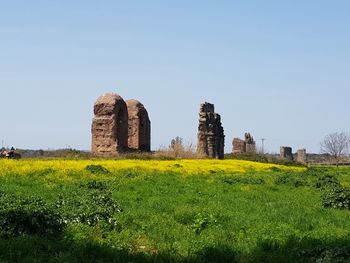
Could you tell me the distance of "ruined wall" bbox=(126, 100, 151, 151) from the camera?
2096 inches

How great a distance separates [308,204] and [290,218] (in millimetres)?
3521

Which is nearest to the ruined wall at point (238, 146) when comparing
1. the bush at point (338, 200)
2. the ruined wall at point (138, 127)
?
the ruined wall at point (138, 127)

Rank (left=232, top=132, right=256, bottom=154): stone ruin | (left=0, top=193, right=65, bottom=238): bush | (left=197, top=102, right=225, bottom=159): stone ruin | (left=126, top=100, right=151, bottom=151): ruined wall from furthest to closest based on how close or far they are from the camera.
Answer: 1. (left=232, top=132, right=256, bottom=154): stone ruin
2. (left=126, top=100, right=151, bottom=151): ruined wall
3. (left=197, top=102, right=225, bottom=159): stone ruin
4. (left=0, top=193, right=65, bottom=238): bush

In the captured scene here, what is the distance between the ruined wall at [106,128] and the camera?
44062mm

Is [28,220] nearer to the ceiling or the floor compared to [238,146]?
nearer to the floor

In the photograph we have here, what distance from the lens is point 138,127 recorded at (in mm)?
53312

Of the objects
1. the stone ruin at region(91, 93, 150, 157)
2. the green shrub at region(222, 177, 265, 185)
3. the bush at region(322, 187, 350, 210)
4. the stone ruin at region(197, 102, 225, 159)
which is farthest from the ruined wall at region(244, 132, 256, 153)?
the bush at region(322, 187, 350, 210)

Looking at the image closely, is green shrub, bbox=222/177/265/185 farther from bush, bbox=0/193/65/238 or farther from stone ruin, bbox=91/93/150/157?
stone ruin, bbox=91/93/150/157

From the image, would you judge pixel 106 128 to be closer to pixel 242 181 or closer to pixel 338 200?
pixel 242 181

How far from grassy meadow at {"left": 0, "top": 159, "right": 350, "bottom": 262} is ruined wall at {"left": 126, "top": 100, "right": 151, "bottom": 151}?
33.8 metres

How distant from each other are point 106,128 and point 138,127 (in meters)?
9.18

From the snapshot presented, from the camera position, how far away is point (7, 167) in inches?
920

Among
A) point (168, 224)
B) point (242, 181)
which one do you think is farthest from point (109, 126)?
point (168, 224)

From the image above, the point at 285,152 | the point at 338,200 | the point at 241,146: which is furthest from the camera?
the point at 285,152
